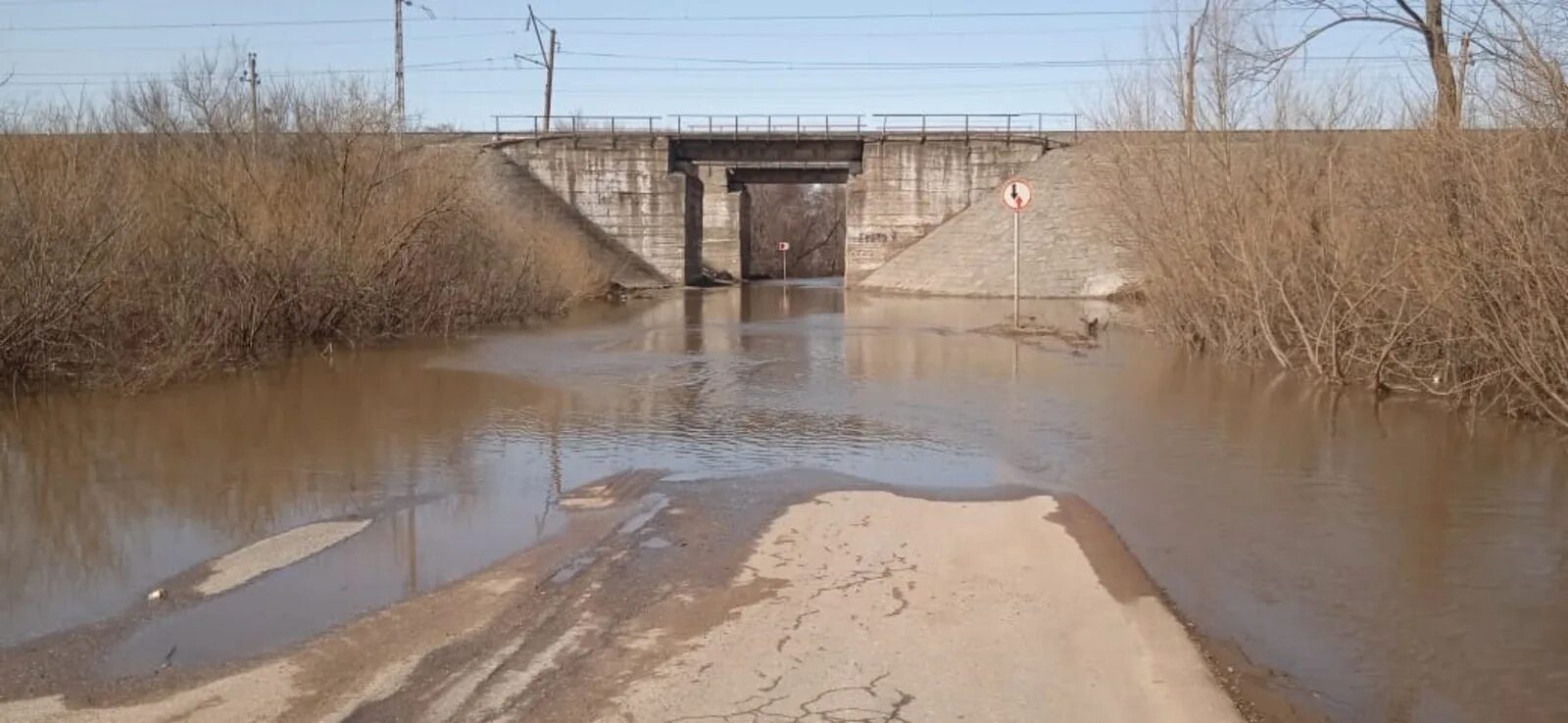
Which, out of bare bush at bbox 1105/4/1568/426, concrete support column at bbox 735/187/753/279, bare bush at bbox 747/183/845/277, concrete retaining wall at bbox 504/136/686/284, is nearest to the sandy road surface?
bare bush at bbox 1105/4/1568/426

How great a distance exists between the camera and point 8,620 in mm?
6031

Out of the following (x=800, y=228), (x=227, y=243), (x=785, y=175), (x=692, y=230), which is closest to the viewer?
(x=227, y=243)

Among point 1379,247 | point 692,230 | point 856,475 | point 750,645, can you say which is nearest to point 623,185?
point 692,230

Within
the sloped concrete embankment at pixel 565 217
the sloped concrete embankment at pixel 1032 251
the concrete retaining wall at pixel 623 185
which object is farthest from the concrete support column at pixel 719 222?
the sloped concrete embankment at pixel 1032 251

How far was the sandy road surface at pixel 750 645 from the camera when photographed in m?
4.68

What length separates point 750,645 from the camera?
5.41 m

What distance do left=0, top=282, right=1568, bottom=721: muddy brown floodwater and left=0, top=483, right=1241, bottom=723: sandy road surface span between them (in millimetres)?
393

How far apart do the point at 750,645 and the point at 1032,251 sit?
136ft

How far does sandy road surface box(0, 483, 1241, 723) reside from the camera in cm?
468

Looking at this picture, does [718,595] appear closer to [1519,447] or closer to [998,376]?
[1519,447]

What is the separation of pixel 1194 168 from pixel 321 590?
52.9 feet

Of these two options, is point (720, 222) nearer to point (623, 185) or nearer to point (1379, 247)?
point (623, 185)

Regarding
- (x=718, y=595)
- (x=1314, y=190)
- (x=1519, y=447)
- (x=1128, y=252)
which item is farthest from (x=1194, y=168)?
(x=718, y=595)

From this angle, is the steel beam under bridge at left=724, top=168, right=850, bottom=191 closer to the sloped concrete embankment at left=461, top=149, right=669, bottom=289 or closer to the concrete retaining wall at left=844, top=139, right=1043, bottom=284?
the concrete retaining wall at left=844, top=139, right=1043, bottom=284
